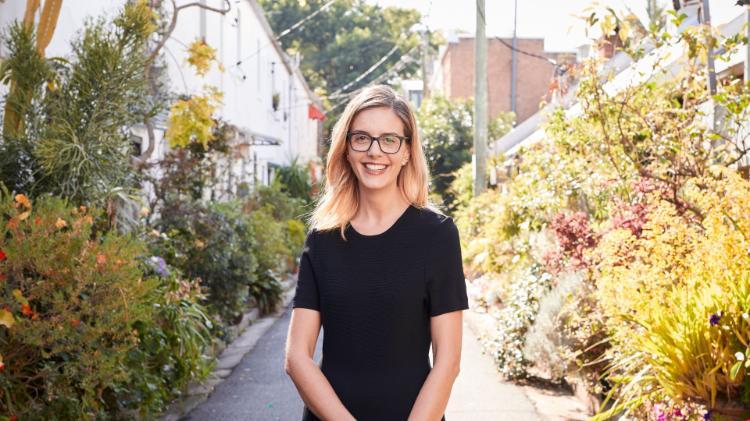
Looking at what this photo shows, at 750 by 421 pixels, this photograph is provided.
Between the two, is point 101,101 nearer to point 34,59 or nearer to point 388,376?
point 34,59

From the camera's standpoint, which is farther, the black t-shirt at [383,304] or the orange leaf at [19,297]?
the orange leaf at [19,297]

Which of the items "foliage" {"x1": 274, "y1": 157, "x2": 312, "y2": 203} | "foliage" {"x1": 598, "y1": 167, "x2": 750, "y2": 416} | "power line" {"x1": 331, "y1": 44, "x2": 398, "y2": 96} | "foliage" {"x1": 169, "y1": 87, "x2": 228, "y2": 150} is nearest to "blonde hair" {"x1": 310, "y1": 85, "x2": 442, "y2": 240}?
"foliage" {"x1": 598, "y1": 167, "x2": 750, "y2": 416}

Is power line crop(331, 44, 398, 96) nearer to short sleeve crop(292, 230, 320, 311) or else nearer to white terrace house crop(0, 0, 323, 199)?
white terrace house crop(0, 0, 323, 199)

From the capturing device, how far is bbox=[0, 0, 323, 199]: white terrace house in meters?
11.1

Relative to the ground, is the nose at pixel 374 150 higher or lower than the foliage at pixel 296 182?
higher

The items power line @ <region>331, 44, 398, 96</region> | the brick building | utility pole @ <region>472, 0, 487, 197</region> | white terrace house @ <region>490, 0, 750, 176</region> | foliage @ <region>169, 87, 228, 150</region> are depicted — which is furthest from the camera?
power line @ <region>331, 44, 398, 96</region>

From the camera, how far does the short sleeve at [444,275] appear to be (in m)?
2.97

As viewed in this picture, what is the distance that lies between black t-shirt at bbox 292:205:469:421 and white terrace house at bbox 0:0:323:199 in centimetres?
631

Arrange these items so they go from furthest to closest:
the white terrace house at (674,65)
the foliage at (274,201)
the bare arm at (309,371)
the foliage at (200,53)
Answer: the foliage at (274,201), the foliage at (200,53), the white terrace house at (674,65), the bare arm at (309,371)

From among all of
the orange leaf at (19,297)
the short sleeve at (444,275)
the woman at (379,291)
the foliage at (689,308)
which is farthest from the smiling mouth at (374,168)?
the orange leaf at (19,297)

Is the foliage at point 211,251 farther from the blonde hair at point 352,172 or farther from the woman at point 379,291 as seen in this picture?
the woman at point 379,291

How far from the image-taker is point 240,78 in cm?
Result: 2077

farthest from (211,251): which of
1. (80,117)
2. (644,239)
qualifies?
(644,239)

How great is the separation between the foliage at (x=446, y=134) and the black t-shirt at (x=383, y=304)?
2833 cm
